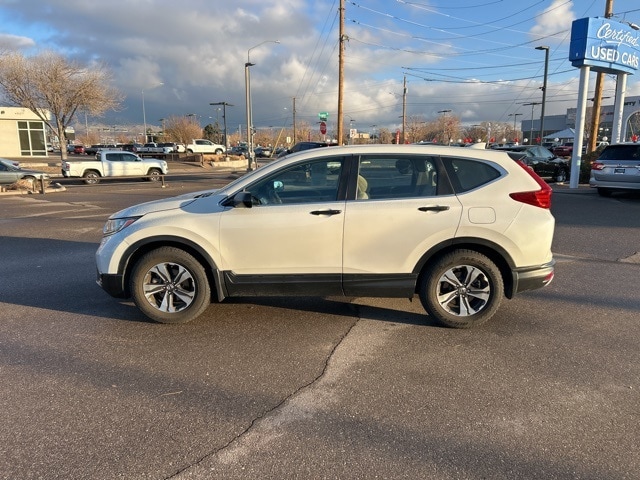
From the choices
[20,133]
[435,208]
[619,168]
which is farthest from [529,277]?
[20,133]

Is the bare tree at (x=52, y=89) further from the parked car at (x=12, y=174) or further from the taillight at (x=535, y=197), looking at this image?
the taillight at (x=535, y=197)

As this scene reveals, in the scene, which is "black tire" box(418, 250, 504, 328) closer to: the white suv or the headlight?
the white suv

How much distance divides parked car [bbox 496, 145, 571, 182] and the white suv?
16.7 meters

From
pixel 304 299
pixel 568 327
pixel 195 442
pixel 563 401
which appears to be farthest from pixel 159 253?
pixel 568 327

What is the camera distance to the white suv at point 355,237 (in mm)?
4469

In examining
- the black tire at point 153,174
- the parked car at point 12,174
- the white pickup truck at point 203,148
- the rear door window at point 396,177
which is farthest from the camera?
the white pickup truck at point 203,148

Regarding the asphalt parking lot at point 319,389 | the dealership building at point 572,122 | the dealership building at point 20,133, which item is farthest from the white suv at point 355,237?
the dealership building at point 572,122

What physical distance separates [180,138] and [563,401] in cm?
8809

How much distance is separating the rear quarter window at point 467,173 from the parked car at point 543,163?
54.4 ft

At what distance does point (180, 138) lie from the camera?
3351 inches

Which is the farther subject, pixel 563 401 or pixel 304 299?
pixel 304 299

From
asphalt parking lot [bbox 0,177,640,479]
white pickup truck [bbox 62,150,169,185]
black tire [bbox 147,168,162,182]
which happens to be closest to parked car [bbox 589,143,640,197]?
asphalt parking lot [bbox 0,177,640,479]

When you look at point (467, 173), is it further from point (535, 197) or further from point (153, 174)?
point (153, 174)

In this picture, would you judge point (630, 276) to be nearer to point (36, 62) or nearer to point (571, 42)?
point (571, 42)
